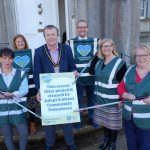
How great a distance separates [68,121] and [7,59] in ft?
3.66

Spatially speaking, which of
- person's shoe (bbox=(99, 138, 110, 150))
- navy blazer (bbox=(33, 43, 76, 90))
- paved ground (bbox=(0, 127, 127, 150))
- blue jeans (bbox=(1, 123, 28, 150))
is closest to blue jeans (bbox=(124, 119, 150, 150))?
person's shoe (bbox=(99, 138, 110, 150))

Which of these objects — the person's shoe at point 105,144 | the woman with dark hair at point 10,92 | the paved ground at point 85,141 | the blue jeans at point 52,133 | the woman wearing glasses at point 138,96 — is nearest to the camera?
the woman wearing glasses at point 138,96

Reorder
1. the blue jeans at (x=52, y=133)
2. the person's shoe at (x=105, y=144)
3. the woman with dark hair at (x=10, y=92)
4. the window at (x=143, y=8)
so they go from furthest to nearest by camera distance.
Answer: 1. the window at (x=143, y=8)
2. the person's shoe at (x=105, y=144)
3. the blue jeans at (x=52, y=133)
4. the woman with dark hair at (x=10, y=92)

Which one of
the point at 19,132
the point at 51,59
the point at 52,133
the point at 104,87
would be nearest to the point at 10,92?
the point at 19,132

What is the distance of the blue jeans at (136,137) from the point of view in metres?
3.21

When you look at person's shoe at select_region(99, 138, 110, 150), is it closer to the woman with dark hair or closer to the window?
the woman with dark hair

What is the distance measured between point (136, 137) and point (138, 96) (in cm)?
62

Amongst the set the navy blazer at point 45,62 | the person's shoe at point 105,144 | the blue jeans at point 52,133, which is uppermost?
the navy blazer at point 45,62

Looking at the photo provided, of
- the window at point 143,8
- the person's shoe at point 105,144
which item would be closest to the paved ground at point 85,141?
the person's shoe at point 105,144

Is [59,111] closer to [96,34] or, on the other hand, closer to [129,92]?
[129,92]

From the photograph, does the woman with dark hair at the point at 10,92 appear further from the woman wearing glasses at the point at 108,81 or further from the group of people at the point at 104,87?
the woman wearing glasses at the point at 108,81

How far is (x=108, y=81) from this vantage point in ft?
11.5

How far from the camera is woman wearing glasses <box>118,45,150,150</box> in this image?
10.0 ft

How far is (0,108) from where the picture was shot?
3518 mm
